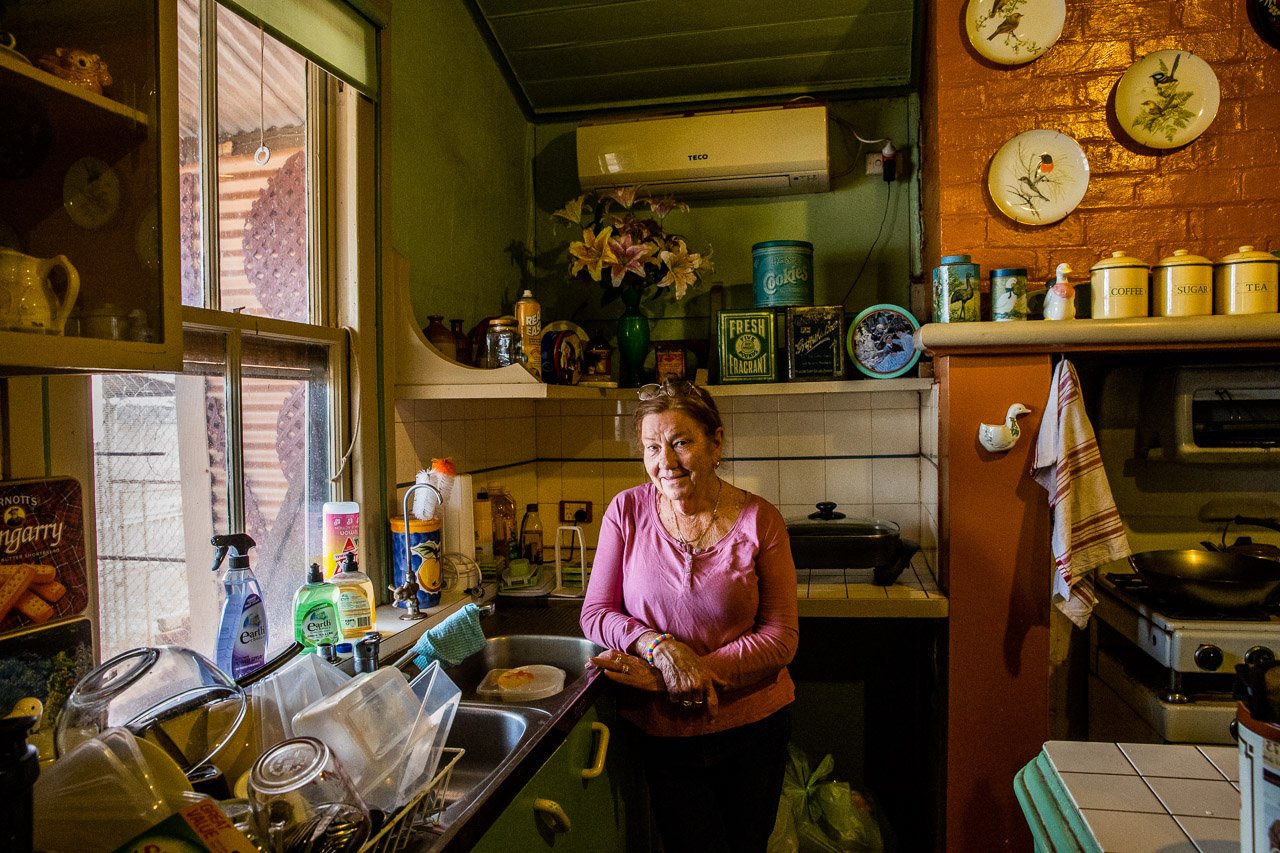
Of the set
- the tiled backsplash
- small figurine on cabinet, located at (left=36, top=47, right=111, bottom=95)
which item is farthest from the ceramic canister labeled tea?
small figurine on cabinet, located at (left=36, top=47, right=111, bottom=95)

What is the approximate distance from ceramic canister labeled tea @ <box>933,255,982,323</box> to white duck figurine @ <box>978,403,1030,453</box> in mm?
266

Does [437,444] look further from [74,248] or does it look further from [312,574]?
[74,248]

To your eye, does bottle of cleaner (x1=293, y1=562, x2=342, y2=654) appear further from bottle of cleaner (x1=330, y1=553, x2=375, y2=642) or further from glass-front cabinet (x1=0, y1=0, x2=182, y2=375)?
glass-front cabinet (x1=0, y1=0, x2=182, y2=375)

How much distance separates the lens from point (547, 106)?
303 cm

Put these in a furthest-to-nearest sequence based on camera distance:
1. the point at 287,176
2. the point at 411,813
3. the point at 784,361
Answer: the point at 784,361 → the point at 287,176 → the point at 411,813

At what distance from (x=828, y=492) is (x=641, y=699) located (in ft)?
4.53

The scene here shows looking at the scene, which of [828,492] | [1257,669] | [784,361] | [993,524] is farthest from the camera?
[828,492]

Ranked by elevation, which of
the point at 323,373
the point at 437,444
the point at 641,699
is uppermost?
the point at 323,373

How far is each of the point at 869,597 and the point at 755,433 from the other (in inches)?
34.1

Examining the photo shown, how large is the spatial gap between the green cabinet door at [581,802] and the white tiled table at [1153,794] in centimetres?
77

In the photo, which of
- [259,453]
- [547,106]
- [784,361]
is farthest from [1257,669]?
[547,106]

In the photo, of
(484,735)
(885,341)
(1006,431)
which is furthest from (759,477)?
(484,735)

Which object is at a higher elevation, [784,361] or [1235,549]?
[784,361]

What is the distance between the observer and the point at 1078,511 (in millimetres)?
2006
